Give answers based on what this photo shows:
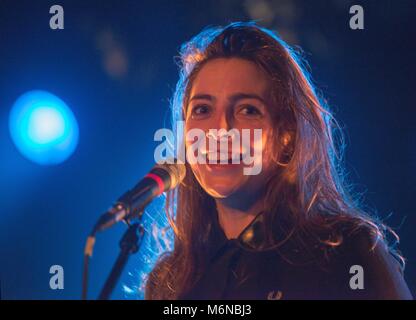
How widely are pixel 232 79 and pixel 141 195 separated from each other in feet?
2.44

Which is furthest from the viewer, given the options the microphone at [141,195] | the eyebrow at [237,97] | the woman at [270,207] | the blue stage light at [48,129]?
the blue stage light at [48,129]

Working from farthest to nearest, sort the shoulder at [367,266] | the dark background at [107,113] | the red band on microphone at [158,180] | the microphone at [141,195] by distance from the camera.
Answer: the dark background at [107,113] < the shoulder at [367,266] < the red band on microphone at [158,180] < the microphone at [141,195]

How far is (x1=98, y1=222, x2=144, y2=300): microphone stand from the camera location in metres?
1.42

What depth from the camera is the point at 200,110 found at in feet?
6.77

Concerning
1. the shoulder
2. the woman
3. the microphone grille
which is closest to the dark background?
the woman

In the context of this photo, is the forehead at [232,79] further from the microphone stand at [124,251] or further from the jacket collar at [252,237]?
the microphone stand at [124,251]

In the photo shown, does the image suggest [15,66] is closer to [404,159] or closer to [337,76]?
[337,76]

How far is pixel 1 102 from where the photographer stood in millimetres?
2809

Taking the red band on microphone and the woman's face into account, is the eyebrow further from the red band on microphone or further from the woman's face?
the red band on microphone

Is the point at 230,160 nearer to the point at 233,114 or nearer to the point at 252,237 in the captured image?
the point at 233,114

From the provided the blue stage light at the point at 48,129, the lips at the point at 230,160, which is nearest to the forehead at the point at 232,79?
the lips at the point at 230,160

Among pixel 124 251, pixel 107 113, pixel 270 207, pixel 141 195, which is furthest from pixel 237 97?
pixel 107 113

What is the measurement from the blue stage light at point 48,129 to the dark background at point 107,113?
38 mm

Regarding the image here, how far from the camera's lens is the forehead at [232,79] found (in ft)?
6.58
